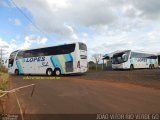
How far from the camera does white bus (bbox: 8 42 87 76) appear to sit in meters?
32.1

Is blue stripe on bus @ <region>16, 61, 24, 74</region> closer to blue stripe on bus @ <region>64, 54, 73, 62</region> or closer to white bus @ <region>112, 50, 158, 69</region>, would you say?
blue stripe on bus @ <region>64, 54, 73, 62</region>

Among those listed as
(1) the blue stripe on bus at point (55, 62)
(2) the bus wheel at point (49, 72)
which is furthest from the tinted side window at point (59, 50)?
(2) the bus wheel at point (49, 72)

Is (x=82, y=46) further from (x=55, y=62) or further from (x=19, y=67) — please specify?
(x=19, y=67)

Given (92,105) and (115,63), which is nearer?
(92,105)

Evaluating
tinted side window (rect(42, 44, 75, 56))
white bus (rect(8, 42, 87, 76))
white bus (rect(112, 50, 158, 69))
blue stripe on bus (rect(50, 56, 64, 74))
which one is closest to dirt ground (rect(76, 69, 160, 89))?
white bus (rect(8, 42, 87, 76))

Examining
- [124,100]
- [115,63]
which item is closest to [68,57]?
[115,63]

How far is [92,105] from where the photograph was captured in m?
11.2

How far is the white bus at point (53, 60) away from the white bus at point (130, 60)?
1148cm

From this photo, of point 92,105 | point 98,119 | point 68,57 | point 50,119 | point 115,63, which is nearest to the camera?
point 98,119

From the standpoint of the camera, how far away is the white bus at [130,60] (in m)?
43.5

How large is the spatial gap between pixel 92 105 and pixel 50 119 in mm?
2338

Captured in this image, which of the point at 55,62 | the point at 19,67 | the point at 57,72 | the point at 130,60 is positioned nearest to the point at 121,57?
the point at 130,60

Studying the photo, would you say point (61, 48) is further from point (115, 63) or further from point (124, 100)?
point (124, 100)

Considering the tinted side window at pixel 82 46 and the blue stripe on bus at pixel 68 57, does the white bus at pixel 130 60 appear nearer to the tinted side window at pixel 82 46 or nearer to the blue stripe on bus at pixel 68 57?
the tinted side window at pixel 82 46
